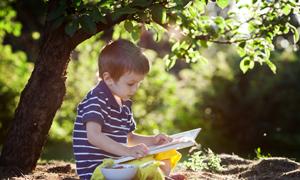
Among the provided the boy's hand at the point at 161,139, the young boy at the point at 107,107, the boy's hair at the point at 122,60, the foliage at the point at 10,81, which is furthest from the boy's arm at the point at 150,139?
the foliage at the point at 10,81

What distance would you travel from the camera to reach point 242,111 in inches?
424

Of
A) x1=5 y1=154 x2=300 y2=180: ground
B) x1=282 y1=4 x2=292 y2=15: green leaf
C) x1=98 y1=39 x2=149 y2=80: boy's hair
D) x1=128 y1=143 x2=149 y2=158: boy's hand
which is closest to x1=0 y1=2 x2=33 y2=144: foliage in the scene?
x1=5 y1=154 x2=300 y2=180: ground

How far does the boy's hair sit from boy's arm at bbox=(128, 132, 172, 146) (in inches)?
19.4

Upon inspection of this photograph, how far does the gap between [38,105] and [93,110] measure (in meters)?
1.11

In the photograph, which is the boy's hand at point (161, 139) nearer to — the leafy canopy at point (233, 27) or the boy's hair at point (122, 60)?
the boy's hair at point (122, 60)

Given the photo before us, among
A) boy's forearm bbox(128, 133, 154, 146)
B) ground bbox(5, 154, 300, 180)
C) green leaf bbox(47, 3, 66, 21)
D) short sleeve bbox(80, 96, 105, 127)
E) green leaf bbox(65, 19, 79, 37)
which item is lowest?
ground bbox(5, 154, 300, 180)

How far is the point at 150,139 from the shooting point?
3.71m

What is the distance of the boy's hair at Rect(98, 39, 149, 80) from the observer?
334 cm

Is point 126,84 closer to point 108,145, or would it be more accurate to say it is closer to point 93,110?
point 93,110

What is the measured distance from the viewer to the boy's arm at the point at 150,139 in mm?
3611

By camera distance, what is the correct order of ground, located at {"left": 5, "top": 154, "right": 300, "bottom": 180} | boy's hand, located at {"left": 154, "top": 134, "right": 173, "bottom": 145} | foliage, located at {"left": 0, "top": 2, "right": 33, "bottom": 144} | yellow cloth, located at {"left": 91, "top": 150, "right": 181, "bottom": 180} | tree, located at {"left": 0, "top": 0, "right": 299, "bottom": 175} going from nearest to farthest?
yellow cloth, located at {"left": 91, "top": 150, "right": 181, "bottom": 180}, boy's hand, located at {"left": 154, "top": 134, "right": 173, "bottom": 145}, ground, located at {"left": 5, "top": 154, "right": 300, "bottom": 180}, tree, located at {"left": 0, "top": 0, "right": 299, "bottom": 175}, foliage, located at {"left": 0, "top": 2, "right": 33, "bottom": 144}

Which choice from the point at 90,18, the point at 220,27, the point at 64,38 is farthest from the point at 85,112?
the point at 220,27

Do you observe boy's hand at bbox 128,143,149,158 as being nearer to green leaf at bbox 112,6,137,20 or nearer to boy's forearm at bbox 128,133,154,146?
boy's forearm at bbox 128,133,154,146

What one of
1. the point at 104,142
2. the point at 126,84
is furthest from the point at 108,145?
the point at 126,84
